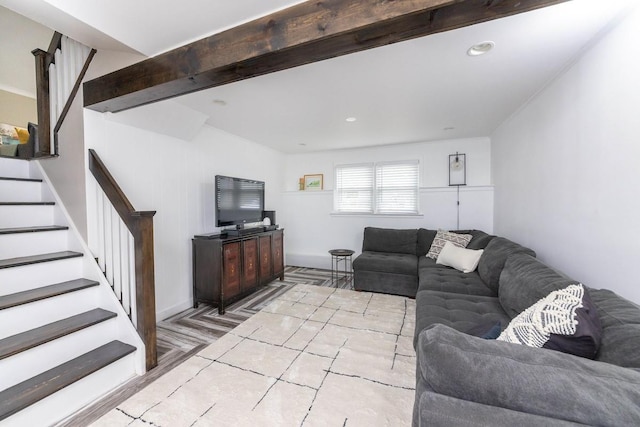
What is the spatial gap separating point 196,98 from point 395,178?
3.39 meters

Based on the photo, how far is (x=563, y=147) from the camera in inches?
82.7

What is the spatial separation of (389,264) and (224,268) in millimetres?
2155

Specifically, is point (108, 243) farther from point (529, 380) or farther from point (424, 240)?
point (424, 240)

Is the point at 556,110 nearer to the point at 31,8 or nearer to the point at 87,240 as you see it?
the point at 31,8

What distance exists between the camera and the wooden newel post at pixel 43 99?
2348 millimetres

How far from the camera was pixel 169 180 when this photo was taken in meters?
2.98

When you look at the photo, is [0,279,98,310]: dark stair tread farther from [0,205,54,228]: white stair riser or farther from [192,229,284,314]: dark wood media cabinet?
[192,229,284,314]: dark wood media cabinet

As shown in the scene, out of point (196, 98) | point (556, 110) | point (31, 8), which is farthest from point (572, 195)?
point (31, 8)

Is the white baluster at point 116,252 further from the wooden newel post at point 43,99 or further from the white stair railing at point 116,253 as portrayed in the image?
the wooden newel post at point 43,99

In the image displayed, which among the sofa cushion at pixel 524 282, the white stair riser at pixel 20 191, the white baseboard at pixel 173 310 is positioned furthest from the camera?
the white baseboard at pixel 173 310

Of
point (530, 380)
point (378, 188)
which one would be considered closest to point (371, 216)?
point (378, 188)

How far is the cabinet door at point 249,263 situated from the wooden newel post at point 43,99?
2.11 meters

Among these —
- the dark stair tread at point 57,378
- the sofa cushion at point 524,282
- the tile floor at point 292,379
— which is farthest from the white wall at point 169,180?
the sofa cushion at point 524,282

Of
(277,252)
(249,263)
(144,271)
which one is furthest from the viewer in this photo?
(277,252)
